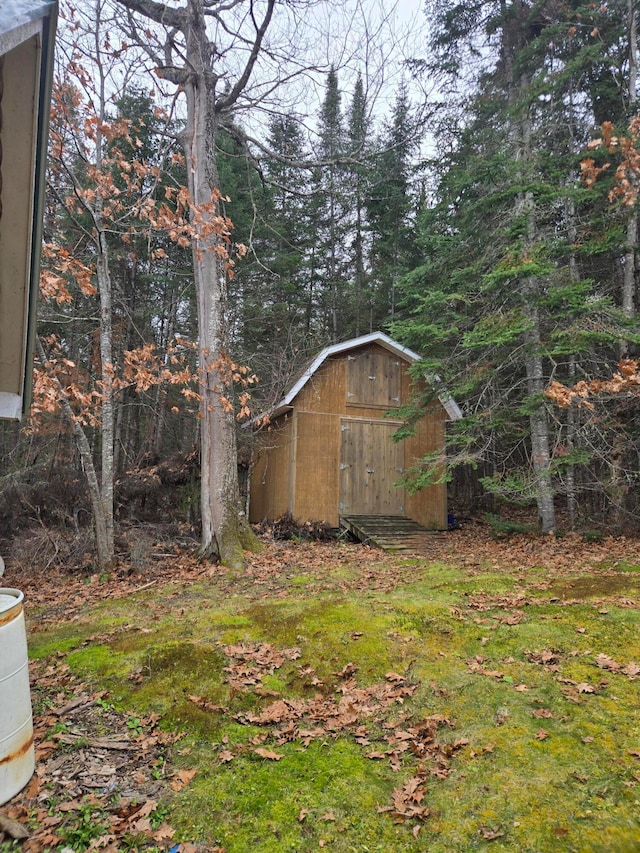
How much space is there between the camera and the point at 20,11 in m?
1.67

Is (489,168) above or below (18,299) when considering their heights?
above

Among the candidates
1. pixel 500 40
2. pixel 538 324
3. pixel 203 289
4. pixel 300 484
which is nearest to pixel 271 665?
pixel 203 289

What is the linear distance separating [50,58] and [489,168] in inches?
362

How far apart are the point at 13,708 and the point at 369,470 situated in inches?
381

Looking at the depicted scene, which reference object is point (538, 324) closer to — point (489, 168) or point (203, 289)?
point (489, 168)

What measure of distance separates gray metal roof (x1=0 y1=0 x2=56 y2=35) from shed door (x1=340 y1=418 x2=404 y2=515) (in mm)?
10106

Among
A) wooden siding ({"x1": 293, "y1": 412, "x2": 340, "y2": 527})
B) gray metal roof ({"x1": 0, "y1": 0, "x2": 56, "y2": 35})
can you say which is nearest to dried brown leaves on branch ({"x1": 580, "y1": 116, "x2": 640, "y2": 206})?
wooden siding ({"x1": 293, "y1": 412, "x2": 340, "y2": 527})

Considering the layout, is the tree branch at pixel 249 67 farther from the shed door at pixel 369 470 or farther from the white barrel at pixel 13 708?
the white barrel at pixel 13 708

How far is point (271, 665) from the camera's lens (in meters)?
3.81

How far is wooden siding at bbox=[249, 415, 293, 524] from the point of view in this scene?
1171 cm

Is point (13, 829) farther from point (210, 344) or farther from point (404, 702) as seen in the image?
point (210, 344)

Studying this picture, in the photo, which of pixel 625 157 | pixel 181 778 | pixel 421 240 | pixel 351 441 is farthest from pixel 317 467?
pixel 181 778

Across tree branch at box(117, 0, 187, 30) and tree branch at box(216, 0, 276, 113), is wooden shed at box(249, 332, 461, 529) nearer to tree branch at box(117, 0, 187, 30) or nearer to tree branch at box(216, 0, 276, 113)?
tree branch at box(216, 0, 276, 113)

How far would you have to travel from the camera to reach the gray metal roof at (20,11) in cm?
160
